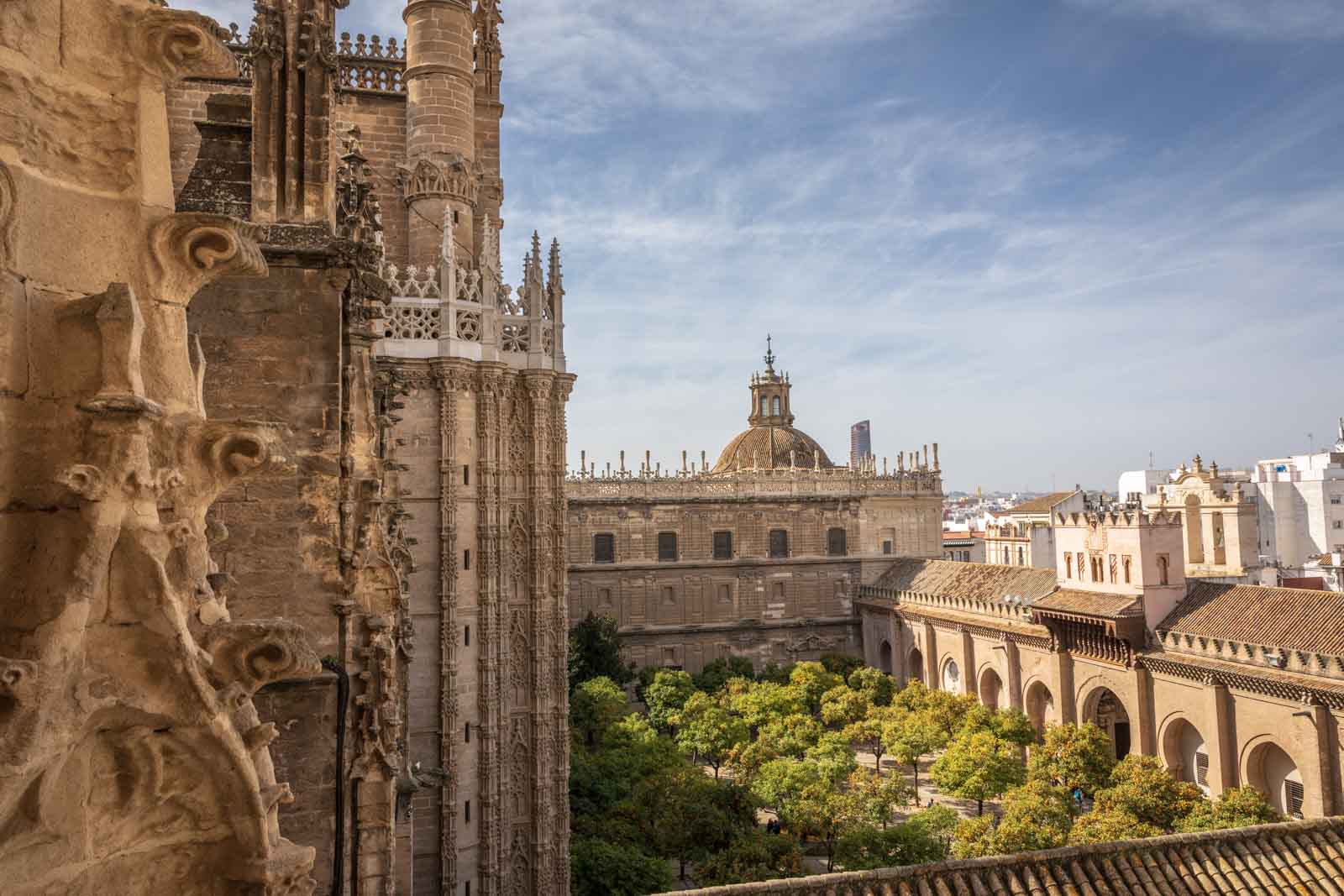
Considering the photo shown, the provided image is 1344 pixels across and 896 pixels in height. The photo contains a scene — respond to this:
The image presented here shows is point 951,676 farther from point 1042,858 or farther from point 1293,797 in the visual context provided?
point 1042,858

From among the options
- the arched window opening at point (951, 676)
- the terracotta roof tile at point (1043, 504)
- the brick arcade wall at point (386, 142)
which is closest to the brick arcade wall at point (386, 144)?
the brick arcade wall at point (386, 142)

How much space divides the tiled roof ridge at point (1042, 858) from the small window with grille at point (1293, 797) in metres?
14.3

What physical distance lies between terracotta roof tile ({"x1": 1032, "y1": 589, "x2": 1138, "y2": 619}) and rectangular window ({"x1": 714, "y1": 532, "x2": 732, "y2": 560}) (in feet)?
58.6

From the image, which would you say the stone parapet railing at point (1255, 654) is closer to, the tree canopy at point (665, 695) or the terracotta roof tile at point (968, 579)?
the terracotta roof tile at point (968, 579)

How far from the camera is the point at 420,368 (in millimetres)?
16562

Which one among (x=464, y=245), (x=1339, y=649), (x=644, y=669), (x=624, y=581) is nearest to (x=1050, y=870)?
(x=464, y=245)

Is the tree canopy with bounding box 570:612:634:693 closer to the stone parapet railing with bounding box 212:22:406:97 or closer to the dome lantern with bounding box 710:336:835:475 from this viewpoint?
→ the dome lantern with bounding box 710:336:835:475

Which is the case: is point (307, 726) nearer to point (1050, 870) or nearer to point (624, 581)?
point (1050, 870)

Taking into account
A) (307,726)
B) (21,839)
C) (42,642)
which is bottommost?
(307,726)

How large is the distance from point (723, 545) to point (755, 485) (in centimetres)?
357

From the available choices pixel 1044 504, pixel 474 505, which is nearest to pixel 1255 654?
pixel 474 505

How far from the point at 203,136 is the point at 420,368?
406 inches

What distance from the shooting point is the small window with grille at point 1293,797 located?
24.6 m

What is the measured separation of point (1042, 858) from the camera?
11.7 m
